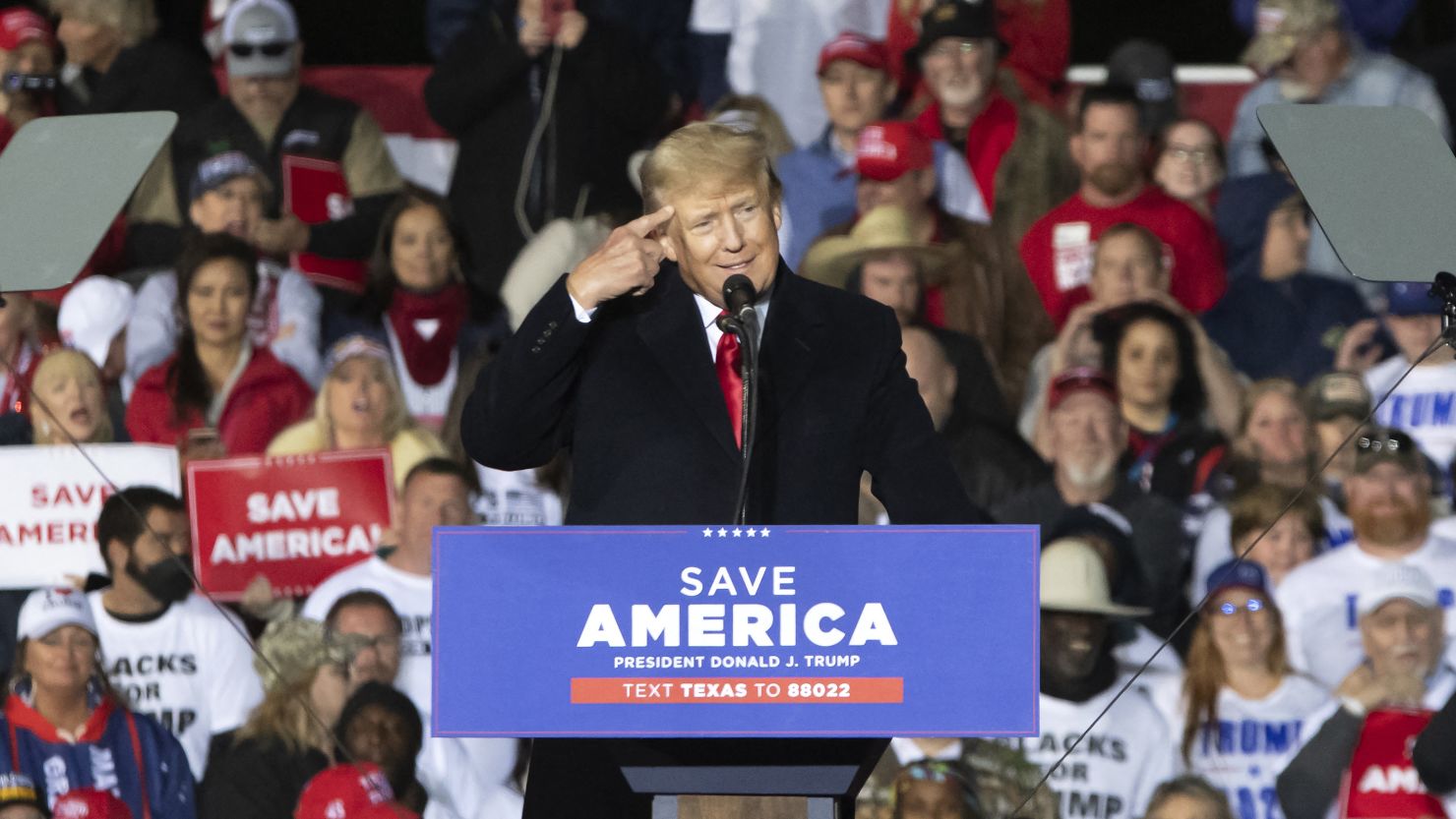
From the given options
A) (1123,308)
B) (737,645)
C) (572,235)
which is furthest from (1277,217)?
(737,645)

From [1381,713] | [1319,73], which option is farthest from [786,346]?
[1319,73]

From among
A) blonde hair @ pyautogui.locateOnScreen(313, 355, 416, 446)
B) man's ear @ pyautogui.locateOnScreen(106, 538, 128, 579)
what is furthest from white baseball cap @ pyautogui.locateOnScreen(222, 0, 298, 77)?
man's ear @ pyautogui.locateOnScreen(106, 538, 128, 579)

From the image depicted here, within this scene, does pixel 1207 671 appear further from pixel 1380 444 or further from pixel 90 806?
pixel 90 806

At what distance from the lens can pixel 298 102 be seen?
6.12 metres

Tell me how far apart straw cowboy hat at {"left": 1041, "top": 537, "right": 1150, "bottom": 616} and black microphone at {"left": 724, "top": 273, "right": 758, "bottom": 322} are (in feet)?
8.83

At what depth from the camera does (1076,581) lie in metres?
5.11

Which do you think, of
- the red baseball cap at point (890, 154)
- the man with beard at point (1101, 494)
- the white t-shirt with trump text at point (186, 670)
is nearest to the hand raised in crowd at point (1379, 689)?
the man with beard at point (1101, 494)

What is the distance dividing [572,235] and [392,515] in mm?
853

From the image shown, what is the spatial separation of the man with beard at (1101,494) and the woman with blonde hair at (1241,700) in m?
0.12

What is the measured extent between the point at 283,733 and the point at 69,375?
46.8 inches

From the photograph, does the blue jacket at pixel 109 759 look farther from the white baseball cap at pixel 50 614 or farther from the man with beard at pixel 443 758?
the man with beard at pixel 443 758

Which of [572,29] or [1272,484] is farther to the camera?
[572,29]

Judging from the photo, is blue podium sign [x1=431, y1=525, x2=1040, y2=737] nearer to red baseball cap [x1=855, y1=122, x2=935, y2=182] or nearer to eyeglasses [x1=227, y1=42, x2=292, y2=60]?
red baseball cap [x1=855, y1=122, x2=935, y2=182]

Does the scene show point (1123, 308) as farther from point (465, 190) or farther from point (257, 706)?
point (257, 706)
